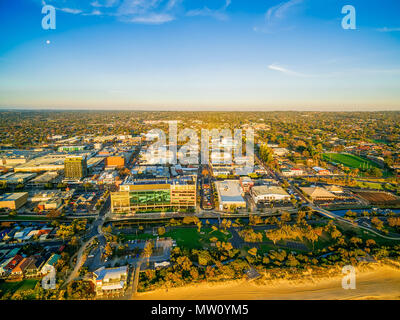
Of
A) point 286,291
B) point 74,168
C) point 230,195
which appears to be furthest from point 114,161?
point 286,291

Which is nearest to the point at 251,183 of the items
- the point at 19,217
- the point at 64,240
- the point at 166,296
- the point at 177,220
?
the point at 177,220

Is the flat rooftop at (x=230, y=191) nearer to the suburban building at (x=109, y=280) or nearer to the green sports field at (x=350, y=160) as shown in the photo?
the suburban building at (x=109, y=280)

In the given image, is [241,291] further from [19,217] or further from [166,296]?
[19,217]

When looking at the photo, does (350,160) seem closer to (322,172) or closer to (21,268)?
(322,172)

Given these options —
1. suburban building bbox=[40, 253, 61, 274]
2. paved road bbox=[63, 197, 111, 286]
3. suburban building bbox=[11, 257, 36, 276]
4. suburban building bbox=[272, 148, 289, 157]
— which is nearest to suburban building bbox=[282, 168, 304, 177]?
suburban building bbox=[272, 148, 289, 157]

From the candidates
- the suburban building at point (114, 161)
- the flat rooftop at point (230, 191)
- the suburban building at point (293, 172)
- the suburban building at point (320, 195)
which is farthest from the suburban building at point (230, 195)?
the suburban building at point (114, 161)
